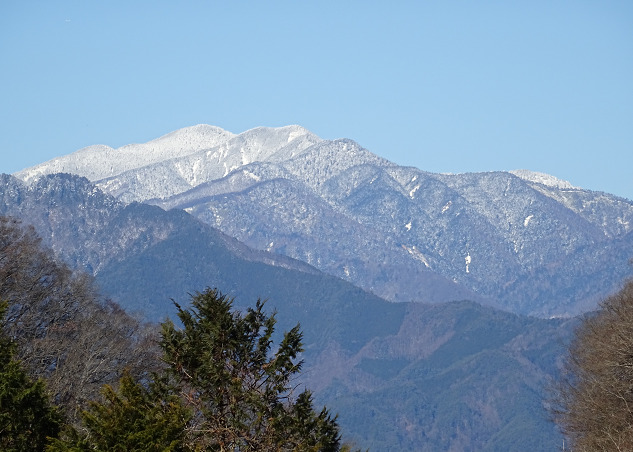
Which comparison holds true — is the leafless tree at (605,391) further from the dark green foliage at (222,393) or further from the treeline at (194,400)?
the treeline at (194,400)

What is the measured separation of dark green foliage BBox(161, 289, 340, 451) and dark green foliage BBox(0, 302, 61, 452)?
14.1 feet

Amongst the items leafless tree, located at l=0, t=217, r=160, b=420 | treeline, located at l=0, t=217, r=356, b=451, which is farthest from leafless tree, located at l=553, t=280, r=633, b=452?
leafless tree, located at l=0, t=217, r=160, b=420

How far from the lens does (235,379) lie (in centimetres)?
3819

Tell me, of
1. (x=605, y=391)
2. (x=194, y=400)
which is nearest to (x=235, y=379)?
(x=194, y=400)

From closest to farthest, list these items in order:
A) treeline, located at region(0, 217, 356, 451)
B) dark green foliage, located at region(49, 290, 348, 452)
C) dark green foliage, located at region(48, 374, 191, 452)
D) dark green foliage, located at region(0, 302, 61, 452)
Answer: dark green foliage, located at region(48, 374, 191, 452) < treeline, located at region(0, 217, 356, 451) < dark green foliage, located at region(0, 302, 61, 452) < dark green foliage, located at region(49, 290, 348, 452)

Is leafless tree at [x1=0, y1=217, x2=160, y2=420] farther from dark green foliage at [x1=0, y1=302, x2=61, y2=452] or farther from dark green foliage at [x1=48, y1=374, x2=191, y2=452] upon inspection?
dark green foliage at [x1=48, y1=374, x2=191, y2=452]

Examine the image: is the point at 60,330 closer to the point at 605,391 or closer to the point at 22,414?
the point at 605,391

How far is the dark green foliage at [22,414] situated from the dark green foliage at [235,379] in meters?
4.30

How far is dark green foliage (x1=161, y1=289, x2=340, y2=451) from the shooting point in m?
36.9

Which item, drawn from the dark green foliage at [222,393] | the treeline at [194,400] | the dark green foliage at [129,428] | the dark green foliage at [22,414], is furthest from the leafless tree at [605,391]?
the dark green foliage at [22,414]

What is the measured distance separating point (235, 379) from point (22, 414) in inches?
288

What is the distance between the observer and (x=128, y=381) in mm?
33531

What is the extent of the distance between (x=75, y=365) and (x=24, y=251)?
14606 mm

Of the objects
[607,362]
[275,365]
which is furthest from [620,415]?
[275,365]
